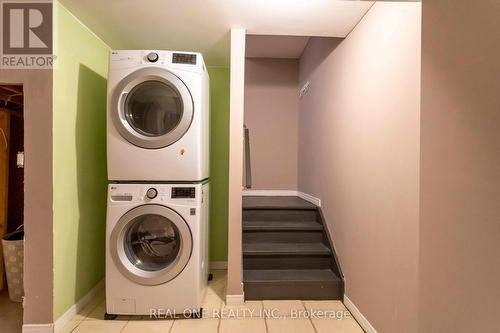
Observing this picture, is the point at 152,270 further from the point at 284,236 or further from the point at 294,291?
the point at 284,236

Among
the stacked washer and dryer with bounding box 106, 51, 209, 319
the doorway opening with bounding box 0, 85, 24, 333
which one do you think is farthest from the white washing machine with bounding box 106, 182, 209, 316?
the doorway opening with bounding box 0, 85, 24, 333

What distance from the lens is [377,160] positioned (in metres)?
1.70

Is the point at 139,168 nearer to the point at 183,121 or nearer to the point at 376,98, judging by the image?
the point at 183,121

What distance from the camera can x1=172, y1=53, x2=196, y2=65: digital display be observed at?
6.46 ft

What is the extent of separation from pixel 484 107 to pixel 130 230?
2.05 meters

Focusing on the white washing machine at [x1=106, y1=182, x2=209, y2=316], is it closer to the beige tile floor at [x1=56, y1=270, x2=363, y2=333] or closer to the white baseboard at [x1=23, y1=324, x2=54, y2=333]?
the beige tile floor at [x1=56, y1=270, x2=363, y2=333]

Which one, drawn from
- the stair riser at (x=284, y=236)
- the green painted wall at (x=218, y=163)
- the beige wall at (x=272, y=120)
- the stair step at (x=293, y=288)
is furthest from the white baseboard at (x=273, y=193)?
the stair step at (x=293, y=288)

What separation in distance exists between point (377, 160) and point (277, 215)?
55.3 inches

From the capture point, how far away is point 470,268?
91 cm

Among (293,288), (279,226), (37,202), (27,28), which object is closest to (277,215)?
(279,226)

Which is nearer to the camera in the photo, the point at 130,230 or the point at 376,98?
the point at 376,98

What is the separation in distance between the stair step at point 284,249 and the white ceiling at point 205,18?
1.80 m

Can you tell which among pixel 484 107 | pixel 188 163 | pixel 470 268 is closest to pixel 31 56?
pixel 188 163

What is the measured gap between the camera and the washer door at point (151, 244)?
1.91m
